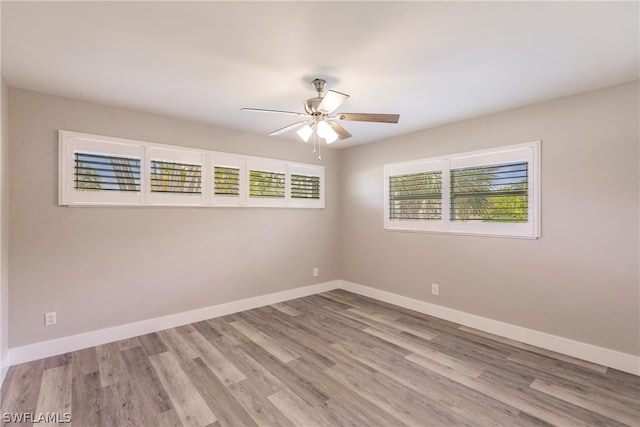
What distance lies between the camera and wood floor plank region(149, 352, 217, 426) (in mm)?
1996

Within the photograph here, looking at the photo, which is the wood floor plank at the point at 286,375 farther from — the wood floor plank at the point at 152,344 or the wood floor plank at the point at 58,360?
the wood floor plank at the point at 58,360

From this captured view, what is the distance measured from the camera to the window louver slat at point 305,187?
15.3 feet

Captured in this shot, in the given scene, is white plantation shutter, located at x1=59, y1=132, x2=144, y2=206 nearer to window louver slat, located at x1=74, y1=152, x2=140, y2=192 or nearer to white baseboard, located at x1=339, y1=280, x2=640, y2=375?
window louver slat, located at x1=74, y1=152, x2=140, y2=192

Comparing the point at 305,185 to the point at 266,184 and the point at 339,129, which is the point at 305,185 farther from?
the point at 339,129

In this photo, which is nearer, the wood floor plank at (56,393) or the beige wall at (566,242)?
the wood floor plank at (56,393)

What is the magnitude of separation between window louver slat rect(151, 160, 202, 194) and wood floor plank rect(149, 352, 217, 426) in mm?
1769

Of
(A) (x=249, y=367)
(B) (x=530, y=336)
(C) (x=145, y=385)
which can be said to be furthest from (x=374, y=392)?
(B) (x=530, y=336)

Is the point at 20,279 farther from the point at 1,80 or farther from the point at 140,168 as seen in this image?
the point at 1,80

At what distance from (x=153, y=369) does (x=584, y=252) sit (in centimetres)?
402

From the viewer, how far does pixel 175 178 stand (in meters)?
3.51

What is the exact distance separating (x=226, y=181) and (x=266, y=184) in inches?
23.9

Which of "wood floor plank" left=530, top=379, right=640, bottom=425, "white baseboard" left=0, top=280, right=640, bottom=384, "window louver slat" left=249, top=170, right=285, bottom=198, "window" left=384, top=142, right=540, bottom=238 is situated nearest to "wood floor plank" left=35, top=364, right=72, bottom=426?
"white baseboard" left=0, top=280, right=640, bottom=384

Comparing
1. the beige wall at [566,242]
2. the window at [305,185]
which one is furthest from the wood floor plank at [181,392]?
the beige wall at [566,242]

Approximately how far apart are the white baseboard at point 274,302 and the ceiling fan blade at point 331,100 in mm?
2875
